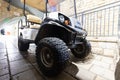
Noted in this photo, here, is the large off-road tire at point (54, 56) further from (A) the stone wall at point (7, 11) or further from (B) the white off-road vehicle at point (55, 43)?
(A) the stone wall at point (7, 11)

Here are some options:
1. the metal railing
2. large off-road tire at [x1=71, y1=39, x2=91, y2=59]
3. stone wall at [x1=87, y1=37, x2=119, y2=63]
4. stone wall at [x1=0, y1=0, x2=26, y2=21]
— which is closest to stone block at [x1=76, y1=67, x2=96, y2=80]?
large off-road tire at [x1=71, y1=39, x2=91, y2=59]

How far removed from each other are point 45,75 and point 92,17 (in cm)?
299

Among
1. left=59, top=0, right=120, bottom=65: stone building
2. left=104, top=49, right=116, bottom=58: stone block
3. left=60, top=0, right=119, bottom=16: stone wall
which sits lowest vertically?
left=104, top=49, right=116, bottom=58: stone block

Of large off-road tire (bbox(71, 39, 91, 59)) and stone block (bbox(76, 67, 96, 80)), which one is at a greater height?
large off-road tire (bbox(71, 39, 91, 59))

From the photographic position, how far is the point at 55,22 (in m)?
1.44

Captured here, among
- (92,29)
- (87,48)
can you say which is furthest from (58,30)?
(92,29)

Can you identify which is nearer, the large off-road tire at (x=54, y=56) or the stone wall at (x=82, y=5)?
the large off-road tire at (x=54, y=56)

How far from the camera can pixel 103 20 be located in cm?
341

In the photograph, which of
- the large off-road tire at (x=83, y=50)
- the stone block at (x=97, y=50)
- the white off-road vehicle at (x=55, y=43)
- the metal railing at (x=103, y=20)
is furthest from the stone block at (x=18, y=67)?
the metal railing at (x=103, y=20)

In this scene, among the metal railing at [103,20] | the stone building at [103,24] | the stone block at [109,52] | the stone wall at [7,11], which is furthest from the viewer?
the stone wall at [7,11]

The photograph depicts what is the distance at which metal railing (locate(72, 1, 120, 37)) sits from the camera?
117 inches

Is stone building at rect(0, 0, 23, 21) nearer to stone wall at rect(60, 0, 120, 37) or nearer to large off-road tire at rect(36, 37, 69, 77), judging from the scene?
stone wall at rect(60, 0, 120, 37)

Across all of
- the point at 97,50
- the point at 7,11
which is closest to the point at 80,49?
the point at 97,50

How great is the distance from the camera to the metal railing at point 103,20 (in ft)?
9.73
